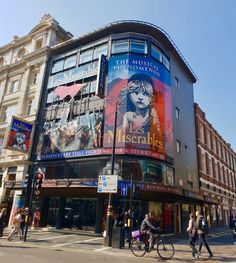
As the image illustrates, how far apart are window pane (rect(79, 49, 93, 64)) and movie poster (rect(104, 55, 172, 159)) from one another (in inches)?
129

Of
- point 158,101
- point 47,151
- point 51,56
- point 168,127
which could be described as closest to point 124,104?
point 158,101

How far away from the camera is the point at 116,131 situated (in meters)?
20.7

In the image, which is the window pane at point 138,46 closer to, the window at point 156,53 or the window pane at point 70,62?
the window at point 156,53

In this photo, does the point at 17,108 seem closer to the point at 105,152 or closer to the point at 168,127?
the point at 105,152

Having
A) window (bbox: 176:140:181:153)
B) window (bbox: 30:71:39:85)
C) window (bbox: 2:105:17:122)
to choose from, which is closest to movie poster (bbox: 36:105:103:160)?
window (bbox: 2:105:17:122)

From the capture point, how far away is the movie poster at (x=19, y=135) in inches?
900

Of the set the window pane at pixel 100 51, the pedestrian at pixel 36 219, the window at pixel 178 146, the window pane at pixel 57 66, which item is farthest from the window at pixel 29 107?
the window at pixel 178 146

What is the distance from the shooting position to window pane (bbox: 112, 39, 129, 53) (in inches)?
957

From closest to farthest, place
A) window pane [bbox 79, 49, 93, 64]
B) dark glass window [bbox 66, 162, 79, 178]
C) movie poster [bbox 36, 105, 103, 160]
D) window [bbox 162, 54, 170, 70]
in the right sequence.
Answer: dark glass window [bbox 66, 162, 79, 178] → movie poster [bbox 36, 105, 103, 160] → window [bbox 162, 54, 170, 70] → window pane [bbox 79, 49, 93, 64]

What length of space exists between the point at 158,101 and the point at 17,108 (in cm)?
1606

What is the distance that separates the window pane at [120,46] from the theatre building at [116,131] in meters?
0.10

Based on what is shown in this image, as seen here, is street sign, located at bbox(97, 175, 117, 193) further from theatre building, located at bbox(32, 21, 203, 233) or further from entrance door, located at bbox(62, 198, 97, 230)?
entrance door, located at bbox(62, 198, 97, 230)

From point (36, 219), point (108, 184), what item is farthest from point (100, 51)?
point (36, 219)

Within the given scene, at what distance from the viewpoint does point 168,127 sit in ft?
76.2
